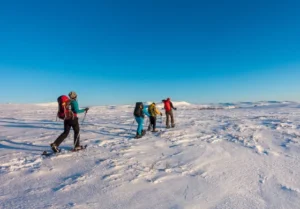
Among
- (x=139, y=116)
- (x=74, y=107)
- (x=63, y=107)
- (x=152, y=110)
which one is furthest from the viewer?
(x=152, y=110)

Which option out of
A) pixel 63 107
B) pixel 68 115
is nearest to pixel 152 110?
pixel 68 115

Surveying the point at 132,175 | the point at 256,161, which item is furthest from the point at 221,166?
the point at 132,175

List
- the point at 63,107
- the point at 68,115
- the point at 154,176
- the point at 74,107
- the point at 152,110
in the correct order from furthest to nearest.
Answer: the point at 152,110
the point at 74,107
the point at 68,115
the point at 63,107
the point at 154,176

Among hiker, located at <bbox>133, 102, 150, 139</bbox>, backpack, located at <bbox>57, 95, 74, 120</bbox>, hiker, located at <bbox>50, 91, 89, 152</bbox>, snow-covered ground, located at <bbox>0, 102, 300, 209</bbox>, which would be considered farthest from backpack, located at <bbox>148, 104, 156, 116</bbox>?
backpack, located at <bbox>57, 95, 74, 120</bbox>

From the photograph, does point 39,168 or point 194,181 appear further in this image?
point 39,168

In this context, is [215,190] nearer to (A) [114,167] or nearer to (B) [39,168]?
(A) [114,167]

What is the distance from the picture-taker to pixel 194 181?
217 inches

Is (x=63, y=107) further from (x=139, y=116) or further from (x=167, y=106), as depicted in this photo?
(x=167, y=106)

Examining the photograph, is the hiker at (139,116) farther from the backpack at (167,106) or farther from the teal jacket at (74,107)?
the backpack at (167,106)

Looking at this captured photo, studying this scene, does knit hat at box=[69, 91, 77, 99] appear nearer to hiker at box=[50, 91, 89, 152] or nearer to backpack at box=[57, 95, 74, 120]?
hiker at box=[50, 91, 89, 152]

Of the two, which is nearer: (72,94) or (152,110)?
(72,94)

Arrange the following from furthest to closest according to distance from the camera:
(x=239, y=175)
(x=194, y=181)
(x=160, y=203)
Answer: (x=239, y=175), (x=194, y=181), (x=160, y=203)

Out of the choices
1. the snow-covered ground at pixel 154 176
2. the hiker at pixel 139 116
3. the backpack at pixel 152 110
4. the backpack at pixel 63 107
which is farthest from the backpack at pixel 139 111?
the backpack at pixel 63 107

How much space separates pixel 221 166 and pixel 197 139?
3.46 m
